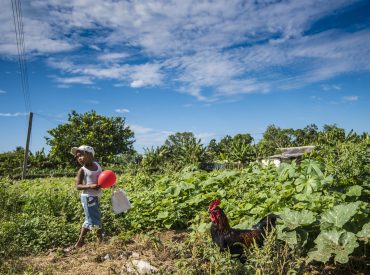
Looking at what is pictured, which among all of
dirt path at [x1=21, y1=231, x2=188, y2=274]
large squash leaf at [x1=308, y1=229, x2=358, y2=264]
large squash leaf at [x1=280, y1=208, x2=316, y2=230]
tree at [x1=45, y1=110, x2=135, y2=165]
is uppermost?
tree at [x1=45, y1=110, x2=135, y2=165]

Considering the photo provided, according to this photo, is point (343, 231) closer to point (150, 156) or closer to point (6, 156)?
point (150, 156)

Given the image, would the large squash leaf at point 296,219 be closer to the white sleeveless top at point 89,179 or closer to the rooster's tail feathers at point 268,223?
the rooster's tail feathers at point 268,223

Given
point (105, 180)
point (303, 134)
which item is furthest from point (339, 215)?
point (303, 134)

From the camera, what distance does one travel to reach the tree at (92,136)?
1348 inches

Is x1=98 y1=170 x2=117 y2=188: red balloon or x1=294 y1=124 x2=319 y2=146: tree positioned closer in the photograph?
x1=98 y1=170 x2=117 y2=188: red balloon

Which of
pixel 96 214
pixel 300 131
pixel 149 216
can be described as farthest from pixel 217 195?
pixel 300 131

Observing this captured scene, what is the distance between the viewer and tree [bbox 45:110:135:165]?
34250 millimetres

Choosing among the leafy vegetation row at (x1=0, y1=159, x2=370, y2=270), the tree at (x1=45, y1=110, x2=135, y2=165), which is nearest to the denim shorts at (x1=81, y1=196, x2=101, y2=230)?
the leafy vegetation row at (x1=0, y1=159, x2=370, y2=270)

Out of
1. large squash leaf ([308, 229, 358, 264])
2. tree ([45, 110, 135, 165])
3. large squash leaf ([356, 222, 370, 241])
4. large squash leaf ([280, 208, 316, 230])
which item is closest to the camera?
large squash leaf ([308, 229, 358, 264])

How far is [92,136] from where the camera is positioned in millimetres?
35656

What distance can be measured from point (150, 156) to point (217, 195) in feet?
74.4

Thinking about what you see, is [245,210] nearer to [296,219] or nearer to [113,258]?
[296,219]

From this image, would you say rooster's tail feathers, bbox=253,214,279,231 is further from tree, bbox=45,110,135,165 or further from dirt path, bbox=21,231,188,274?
tree, bbox=45,110,135,165

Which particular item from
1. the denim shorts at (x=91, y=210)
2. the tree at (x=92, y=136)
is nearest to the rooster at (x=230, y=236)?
the denim shorts at (x=91, y=210)
